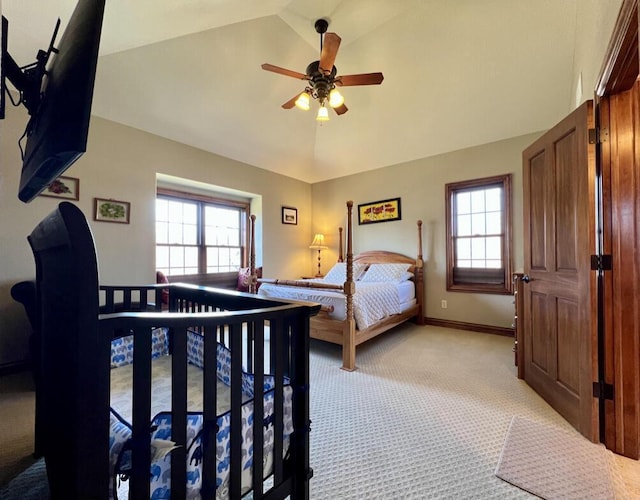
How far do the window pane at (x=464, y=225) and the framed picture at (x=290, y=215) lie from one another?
2816 millimetres

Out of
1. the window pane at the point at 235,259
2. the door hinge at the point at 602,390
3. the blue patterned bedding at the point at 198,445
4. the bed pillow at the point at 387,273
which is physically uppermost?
the window pane at the point at 235,259

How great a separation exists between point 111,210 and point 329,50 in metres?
2.80

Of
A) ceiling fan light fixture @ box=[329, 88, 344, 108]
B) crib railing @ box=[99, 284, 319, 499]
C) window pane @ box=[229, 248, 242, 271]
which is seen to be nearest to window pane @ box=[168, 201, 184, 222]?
window pane @ box=[229, 248, 242, 271]

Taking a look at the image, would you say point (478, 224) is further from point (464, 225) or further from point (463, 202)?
point (463, 202)

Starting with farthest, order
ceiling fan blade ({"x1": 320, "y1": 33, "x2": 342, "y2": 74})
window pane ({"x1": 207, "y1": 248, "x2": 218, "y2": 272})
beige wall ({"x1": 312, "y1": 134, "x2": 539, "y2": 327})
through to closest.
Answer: window pane ({"x1": 207, "y1": 248, "x2": 218, "y2": 272}) → beige wall ({"x1": 312, "y1": 134, "x2": 539, "y2": 327}) → ceiling fan blade ({"x1": 320, "y1": 33, "x2": 342, "y2": 74})

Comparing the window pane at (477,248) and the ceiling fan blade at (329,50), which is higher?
the ceiling fan blade at (329,50)

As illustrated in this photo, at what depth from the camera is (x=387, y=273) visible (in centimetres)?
421

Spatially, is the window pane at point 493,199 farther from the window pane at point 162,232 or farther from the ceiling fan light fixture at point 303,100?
the window pane at point 162,232

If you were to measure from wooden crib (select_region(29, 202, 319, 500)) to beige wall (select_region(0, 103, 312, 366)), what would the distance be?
2.19 meters

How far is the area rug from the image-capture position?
132 cm

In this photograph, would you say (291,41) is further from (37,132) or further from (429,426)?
(429,426)

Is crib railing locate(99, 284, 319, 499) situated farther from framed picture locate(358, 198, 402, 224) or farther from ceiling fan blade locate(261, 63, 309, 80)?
framed picture locate(358, 198, 402, 224)

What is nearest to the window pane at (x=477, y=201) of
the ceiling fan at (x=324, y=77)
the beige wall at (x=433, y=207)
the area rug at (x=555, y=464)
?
the beige wall at (x=433, y=207)

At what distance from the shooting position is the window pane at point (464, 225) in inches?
162
